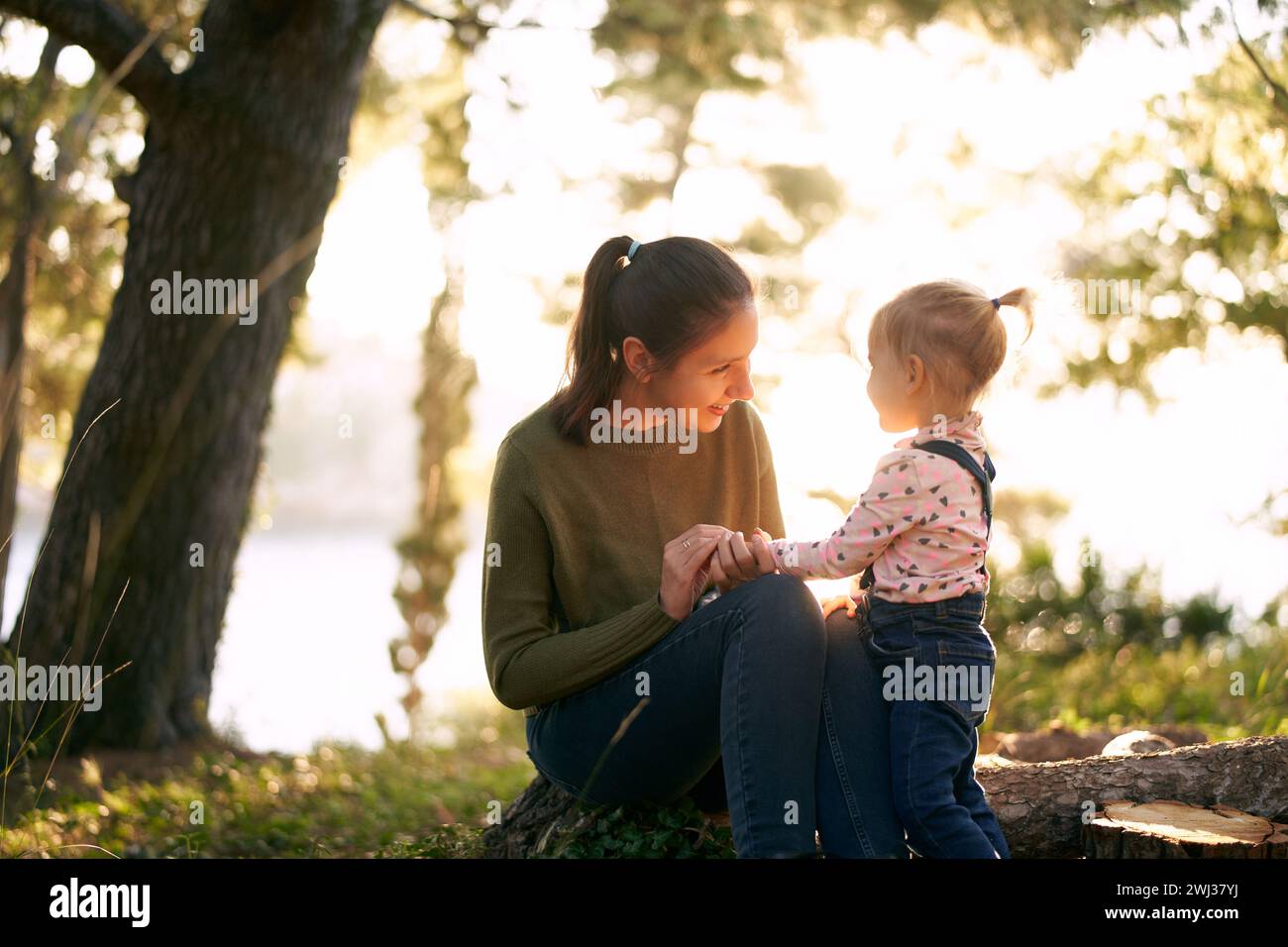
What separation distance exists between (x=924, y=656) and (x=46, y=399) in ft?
17.9

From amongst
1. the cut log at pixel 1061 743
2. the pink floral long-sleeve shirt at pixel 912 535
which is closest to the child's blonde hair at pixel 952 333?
the pink floral long-sleeve shirt at pixel 912 535

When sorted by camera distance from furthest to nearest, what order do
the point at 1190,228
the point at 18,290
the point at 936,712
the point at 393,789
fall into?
the point at 1190,228 → the point at 393,789 → the point at 18,290 → the point at 936,712

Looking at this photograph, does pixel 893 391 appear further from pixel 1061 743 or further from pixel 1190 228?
pixel 1190 228

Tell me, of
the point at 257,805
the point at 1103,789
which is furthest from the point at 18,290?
the point at 1103,789

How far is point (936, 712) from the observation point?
7.62 feet

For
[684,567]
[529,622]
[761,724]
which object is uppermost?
[684,567]

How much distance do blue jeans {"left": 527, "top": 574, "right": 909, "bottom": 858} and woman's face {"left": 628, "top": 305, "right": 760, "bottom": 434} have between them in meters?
0.53

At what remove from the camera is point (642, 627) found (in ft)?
7.94

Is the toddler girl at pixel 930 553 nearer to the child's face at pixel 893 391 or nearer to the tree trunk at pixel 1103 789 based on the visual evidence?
the child's face at pixel 893 391

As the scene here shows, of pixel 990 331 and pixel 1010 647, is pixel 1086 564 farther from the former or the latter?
pixel 990 331

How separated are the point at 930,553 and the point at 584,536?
0.78 meters

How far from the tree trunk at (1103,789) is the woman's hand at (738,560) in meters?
0.63

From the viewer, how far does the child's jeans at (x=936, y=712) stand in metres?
2.27
